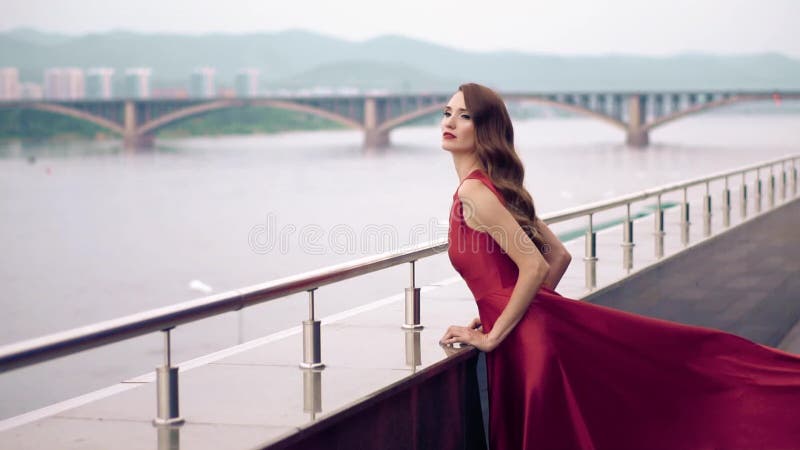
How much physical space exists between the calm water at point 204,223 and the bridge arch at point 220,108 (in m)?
3.44

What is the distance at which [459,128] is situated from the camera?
10.3 ft

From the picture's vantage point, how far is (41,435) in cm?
249

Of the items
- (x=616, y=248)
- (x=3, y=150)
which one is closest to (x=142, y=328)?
(x=616, y=248)

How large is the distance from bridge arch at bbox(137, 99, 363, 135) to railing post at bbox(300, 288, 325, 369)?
65.3 m

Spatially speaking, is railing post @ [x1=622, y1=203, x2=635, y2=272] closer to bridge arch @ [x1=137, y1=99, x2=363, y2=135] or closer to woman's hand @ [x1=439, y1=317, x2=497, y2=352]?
woman's hand @ [x1=439, y1=317, x2=497, y2=352]

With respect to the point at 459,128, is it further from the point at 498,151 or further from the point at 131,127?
the point at 131,127

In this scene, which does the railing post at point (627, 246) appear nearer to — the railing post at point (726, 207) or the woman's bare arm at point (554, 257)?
the railing post at point (726, 207)

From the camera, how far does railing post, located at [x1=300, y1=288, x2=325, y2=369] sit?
2.99 m

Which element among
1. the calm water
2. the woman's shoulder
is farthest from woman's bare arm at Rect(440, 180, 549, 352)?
the calm water

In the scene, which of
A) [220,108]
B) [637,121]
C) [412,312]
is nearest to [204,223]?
[220,108]

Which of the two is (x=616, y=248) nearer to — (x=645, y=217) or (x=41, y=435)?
(x=645, y=217)

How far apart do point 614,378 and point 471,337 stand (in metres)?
0.43

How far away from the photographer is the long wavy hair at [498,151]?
3.09 metres

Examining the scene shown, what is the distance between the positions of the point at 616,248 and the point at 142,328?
4927 mm
